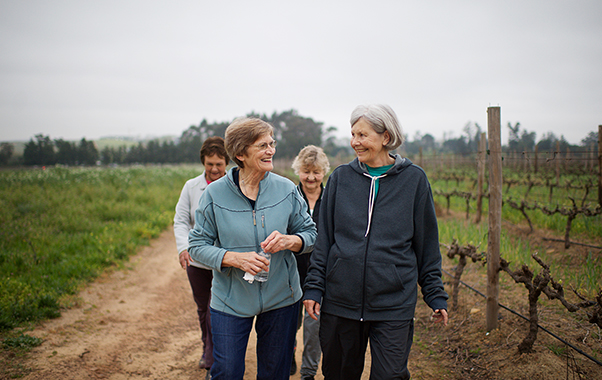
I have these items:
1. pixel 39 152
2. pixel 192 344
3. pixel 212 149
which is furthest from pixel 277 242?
pixel 39 152

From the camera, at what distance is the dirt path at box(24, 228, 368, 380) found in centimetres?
319

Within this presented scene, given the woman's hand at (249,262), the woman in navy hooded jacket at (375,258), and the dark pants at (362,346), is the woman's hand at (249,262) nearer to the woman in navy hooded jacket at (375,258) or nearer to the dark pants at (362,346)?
the woman in navy hooded jacket at (375,258)

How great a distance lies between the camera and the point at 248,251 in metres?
1.99

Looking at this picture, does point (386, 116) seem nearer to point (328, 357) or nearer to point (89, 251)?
point (328, 357)

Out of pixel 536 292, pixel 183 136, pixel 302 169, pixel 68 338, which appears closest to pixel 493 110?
pixel 536 292

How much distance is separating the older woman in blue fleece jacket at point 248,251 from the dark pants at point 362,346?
259mm

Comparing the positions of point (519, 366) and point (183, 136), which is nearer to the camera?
point (519, 366)

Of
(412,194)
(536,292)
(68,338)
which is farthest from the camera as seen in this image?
(68,338)

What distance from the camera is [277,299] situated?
2043 mm

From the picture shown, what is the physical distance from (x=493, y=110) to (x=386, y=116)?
1920 mm

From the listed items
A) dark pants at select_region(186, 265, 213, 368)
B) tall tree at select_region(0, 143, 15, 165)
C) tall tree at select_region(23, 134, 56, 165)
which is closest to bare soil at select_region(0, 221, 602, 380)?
dark pants at select_region(186, 265, 213, 368)

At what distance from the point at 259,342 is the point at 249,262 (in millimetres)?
623

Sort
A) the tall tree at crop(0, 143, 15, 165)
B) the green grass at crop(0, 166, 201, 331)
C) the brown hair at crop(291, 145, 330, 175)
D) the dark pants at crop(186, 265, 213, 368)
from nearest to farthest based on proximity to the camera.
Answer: the dark pants at crop(186, 265, 213, 368) → the brown hair at crop(291, 145, 330, 175) → the green grass at crop(0, 166, 201, 331) → the tall tree at crop(0, 143, 15, 165)

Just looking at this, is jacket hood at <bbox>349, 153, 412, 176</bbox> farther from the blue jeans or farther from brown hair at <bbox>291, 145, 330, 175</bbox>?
brown hair at <bbox>291, 145, 330, 175</bbox>
